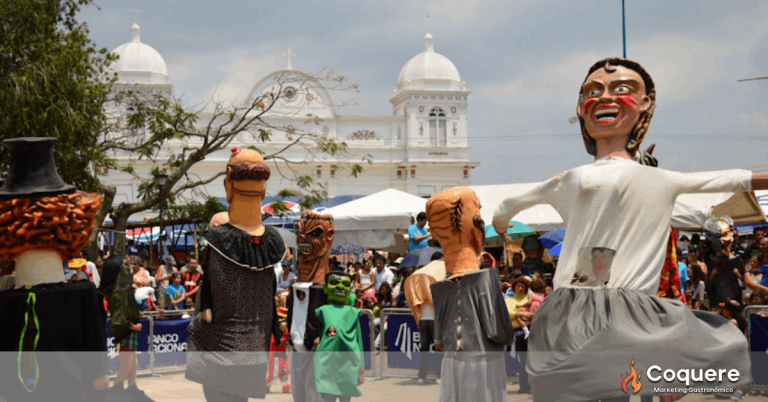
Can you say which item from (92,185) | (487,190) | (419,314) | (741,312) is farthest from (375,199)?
(419,314)

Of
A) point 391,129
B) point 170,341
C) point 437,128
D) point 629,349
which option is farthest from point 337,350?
point 437,128

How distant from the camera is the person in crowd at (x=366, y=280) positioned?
14086 mm

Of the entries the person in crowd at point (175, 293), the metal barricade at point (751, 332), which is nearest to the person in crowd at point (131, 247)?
the person in crowd at point (175, 293)

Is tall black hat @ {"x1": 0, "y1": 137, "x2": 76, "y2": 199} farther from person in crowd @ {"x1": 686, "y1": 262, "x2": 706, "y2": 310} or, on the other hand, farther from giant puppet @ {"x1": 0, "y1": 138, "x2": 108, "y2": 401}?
person in crowd @ {"x1": 686, "y1": 262, "x2": 706, "y2": 310}

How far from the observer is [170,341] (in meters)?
12.0

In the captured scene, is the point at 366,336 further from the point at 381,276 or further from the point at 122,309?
the point at 122,309

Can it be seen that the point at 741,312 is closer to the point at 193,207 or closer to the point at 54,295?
the point at 54,295

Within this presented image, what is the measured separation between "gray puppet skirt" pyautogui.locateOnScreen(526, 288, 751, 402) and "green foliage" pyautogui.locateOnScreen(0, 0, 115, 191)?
12962 mm

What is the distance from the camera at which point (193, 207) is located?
21.4m

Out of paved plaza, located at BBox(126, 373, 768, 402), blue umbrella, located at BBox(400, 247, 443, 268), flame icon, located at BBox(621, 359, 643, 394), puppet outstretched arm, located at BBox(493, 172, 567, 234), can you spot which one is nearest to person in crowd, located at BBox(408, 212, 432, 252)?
blue umbrella, located at BBox(400, 247, 443, 268)

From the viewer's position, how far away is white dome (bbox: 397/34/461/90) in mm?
52062

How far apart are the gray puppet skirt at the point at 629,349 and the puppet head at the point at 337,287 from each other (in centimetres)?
326

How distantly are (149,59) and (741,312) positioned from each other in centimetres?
4309

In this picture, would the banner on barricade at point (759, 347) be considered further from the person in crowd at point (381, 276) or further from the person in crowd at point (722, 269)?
the person in crowd at point (381, 276)
